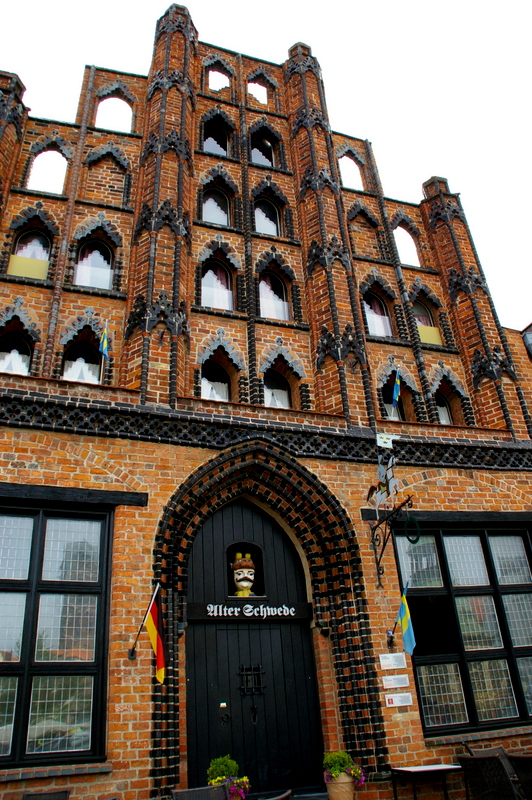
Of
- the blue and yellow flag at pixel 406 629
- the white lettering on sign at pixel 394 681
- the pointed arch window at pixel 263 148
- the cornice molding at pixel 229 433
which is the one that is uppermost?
the pointed arch window at pixel 263 148

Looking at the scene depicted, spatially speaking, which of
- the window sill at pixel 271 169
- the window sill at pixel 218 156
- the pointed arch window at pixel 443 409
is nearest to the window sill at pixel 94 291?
the window sill at pixel 218 156

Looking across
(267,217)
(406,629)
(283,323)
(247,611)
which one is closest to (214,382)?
(283,323)

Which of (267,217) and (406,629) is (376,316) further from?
(406,629)

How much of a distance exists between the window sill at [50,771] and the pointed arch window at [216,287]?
8.15 metres

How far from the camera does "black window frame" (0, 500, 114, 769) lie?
7.54m

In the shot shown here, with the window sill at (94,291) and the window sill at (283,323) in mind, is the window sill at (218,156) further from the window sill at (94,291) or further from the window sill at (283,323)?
the window sill at (94,291)

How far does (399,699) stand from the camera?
30.5ft

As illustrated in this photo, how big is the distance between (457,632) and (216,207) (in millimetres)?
10202

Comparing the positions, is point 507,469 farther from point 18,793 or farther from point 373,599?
point 18,793

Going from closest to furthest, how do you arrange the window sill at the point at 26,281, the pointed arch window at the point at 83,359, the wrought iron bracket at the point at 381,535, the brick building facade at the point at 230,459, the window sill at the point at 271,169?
the brick building facade at the point at 230,459
the wrought iron bracket at the point at 381,535
the pointed arch window at the point at 83,359
the window sill at the point at 26,281
the window sill at the point at 271,169

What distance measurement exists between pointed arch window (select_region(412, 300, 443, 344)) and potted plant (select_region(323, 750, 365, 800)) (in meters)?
8.98

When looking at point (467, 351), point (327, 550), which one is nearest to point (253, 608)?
point (327, 550)

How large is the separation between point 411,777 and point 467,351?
29.0 ft

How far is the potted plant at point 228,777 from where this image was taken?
7.62m
